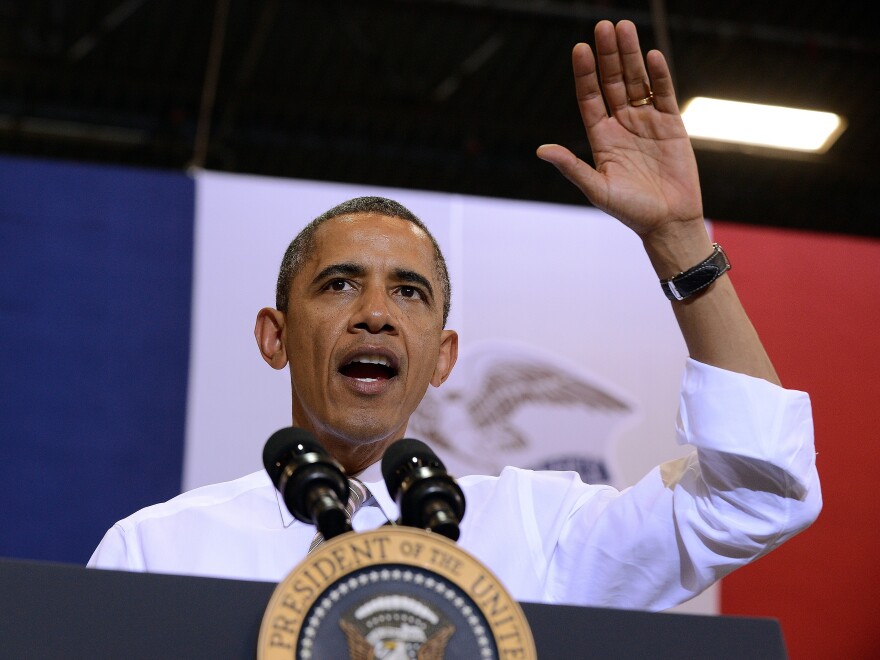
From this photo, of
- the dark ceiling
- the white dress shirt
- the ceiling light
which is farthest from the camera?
the dark ceiling

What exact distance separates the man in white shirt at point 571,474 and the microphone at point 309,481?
0.43 meters

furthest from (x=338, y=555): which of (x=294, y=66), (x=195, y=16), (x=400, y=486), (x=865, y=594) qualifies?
(x=294, y=66)

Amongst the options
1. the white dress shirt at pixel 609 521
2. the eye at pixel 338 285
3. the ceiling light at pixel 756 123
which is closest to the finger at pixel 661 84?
the white dress shirt at pixel 609 521

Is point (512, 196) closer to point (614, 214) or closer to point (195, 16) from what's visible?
point (195, 16)

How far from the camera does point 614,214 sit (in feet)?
3.83

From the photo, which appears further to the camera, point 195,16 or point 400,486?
point 195,16

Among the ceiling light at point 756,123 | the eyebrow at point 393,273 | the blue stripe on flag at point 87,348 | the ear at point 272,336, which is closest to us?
the eyebrow at point 393,273

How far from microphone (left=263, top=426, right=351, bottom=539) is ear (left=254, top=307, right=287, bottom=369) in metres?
0.67

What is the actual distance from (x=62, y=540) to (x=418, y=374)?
1.48 meters

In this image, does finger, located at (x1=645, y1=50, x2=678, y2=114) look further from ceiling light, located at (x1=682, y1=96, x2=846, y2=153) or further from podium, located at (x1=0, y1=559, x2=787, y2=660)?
ceiling light, located at (x1=682, y1=96, x2=846, y2=153)

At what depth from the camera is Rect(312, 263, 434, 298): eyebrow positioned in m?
1.32

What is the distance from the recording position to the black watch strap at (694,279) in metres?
1.12

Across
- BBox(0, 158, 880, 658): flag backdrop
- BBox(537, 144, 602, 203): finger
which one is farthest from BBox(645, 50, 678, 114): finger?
BBox(0, 158, 880, 658): flag backdrop

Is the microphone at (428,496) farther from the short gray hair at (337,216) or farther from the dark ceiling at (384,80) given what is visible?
the dark ceiling at (384,80)
